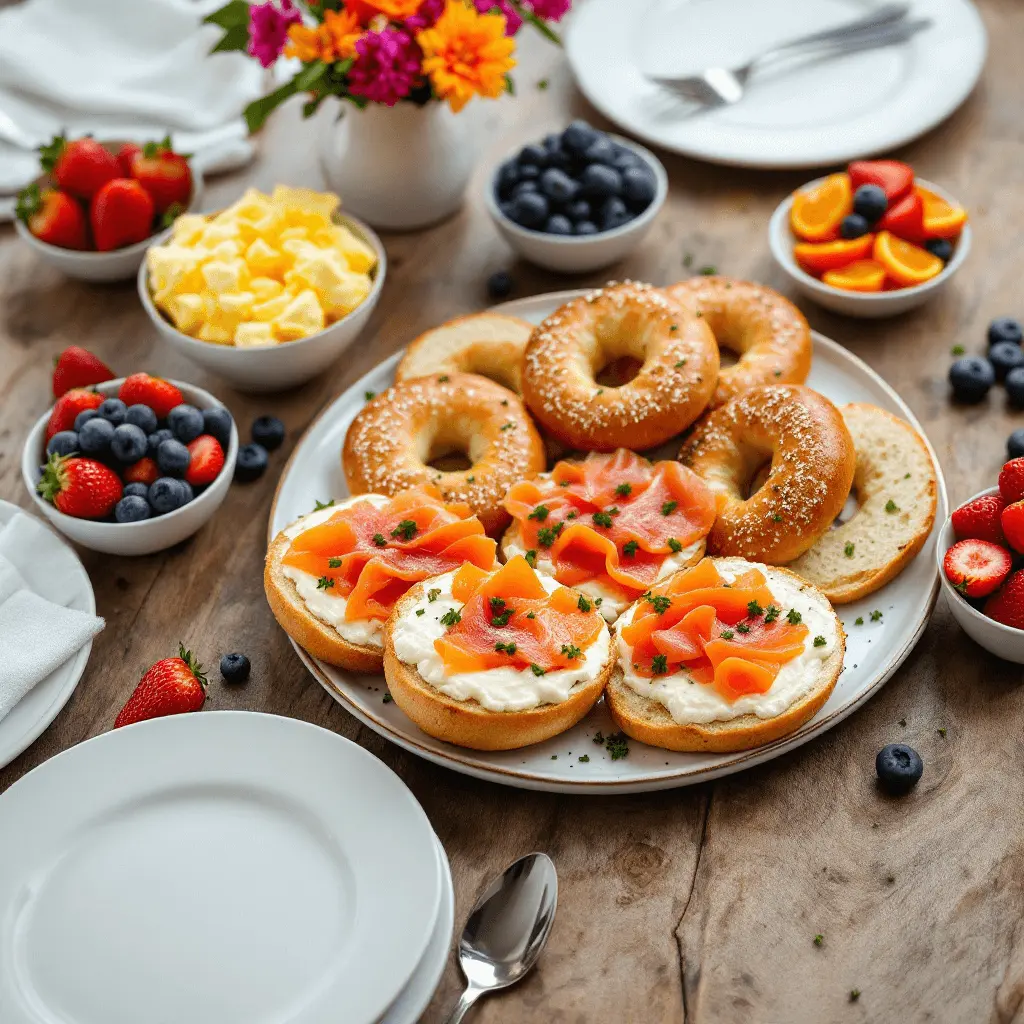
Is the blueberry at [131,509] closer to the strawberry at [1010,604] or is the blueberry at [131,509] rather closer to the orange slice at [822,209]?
the strawberry at [1010,604]

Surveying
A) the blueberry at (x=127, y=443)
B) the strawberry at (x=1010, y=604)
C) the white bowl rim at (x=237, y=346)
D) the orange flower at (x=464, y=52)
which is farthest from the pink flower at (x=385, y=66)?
the strawberry at (x=1010, y=604)

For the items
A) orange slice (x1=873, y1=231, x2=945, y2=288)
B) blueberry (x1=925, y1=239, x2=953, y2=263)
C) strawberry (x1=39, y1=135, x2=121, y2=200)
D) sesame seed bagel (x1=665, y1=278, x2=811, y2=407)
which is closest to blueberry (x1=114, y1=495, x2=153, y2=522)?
strawberry (x1=39, y1=135, x2=121, y2=200)

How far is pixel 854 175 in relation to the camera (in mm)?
3615

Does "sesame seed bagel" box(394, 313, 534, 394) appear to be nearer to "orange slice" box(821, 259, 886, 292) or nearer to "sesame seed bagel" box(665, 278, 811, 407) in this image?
"sesame seed bagel" box(665, 278, 811, 407)

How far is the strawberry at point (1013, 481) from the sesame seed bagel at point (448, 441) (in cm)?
118

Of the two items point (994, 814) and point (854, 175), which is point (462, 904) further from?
point (854, 175)

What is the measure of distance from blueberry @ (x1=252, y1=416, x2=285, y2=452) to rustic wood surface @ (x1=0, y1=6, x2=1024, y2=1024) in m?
0.04

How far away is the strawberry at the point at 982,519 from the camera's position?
8.50 feet

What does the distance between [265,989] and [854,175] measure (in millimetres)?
3007

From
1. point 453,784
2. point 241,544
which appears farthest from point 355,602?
point 241,544

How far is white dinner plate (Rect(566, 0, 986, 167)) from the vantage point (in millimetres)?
4082

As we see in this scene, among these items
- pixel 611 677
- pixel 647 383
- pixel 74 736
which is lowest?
pixel 74 736

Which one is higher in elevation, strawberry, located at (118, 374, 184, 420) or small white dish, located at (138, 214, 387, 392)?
strawberry, located at (118, 374, 184, 420)

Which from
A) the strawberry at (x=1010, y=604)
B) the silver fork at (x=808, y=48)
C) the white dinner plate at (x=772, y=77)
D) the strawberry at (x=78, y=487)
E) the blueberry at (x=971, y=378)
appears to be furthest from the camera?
the silver fork at (x=808, y=48)
